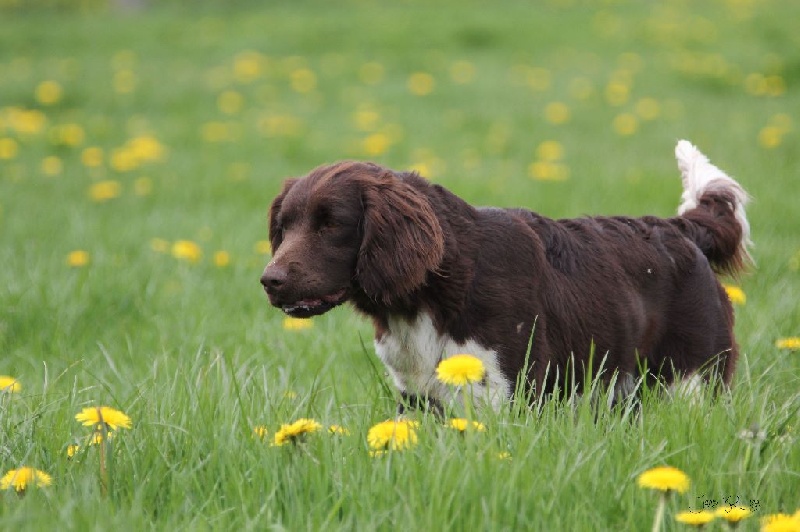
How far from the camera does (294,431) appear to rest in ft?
7.94

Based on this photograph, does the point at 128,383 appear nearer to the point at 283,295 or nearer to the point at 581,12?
the point at 283,295

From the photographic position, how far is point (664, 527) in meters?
2.21

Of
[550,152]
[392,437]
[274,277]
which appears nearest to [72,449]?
[274,277]

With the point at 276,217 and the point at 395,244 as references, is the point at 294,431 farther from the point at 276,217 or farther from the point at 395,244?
the point at 276,217

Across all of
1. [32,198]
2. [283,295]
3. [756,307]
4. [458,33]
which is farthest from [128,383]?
[458,33]

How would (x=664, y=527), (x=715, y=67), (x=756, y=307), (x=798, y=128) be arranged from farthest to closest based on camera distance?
(x=715, y=67), (x=798, y=128), (x=756, y=307), (x=664, y=527)

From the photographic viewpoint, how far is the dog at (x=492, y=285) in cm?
306

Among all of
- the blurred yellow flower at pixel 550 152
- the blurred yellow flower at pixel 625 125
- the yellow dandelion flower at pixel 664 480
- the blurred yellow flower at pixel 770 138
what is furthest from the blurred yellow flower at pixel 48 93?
the yellow dandelion flower at pixel 664 480

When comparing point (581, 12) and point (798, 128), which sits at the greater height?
point (581, 12)

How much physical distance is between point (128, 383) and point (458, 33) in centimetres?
1209

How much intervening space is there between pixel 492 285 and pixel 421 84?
855cm

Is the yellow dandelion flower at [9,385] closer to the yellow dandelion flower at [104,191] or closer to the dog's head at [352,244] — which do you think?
the dog's head at [352,244]

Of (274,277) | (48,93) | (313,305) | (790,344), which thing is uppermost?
(48,93)

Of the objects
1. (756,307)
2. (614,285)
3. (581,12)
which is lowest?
(756,307)
